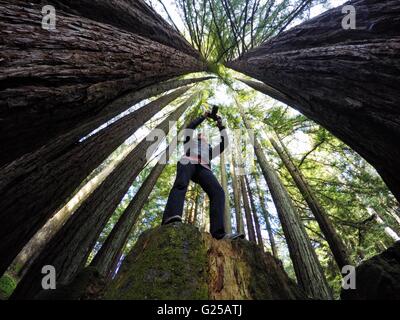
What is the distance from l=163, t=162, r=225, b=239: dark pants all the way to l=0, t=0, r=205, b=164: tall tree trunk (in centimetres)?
150

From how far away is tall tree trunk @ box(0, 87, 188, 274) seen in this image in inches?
119

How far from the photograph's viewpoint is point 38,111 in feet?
5.08

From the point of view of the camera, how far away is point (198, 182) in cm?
408

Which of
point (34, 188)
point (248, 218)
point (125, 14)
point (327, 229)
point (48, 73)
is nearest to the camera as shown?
point (48, 73)

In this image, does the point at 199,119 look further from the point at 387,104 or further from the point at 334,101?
the point at 387,104

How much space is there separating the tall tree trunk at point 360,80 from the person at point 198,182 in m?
1.60

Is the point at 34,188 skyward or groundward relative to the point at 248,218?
groundward

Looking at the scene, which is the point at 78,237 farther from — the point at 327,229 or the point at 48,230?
the point at 327,229

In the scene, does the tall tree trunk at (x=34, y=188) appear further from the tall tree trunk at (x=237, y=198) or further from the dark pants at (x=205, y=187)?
the tall tree trunk at (x=237, y=198)

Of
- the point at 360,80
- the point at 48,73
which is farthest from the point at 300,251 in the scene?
the point at 48,73

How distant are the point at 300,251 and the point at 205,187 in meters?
2.08

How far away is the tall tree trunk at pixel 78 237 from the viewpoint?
12.6 feet

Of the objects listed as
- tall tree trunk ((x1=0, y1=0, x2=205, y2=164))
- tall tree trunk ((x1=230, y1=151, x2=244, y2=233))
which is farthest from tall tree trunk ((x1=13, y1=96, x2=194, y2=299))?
tall tree trunk ((x1=230, y1=151, x2=244, y2=233))
